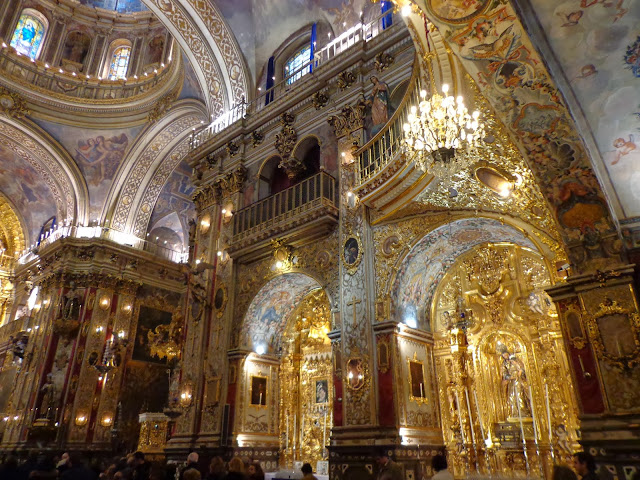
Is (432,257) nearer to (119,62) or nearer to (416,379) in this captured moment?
(416,379)

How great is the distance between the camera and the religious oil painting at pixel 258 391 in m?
12.3

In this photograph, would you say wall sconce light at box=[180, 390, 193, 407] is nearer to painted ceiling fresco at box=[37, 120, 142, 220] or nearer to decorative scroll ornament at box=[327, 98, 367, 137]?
decorative scroll ornament at box=[327, 98, 367, 137]

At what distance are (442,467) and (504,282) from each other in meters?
6.52

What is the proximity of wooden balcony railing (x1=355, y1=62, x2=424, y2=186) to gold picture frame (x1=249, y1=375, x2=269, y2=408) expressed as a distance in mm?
5768

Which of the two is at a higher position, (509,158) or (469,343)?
(509,158)

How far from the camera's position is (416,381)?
387 inches


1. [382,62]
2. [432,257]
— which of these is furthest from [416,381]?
[382,62]

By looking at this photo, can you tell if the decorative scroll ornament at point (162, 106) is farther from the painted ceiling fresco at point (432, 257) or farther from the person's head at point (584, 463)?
the person's head at point (584, 463)

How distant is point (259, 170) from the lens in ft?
46.1

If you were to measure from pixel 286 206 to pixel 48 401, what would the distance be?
1126 centimetres

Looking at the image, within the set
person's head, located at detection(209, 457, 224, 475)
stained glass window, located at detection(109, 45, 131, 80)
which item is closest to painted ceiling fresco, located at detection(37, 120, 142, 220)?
stained glass window, located at detection(109, 45, 131, 80)

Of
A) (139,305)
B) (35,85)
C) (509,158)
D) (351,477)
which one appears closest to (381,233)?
(509,158)

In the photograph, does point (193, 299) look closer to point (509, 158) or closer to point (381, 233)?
point (381, 233)

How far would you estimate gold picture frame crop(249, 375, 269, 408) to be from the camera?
12266mm
